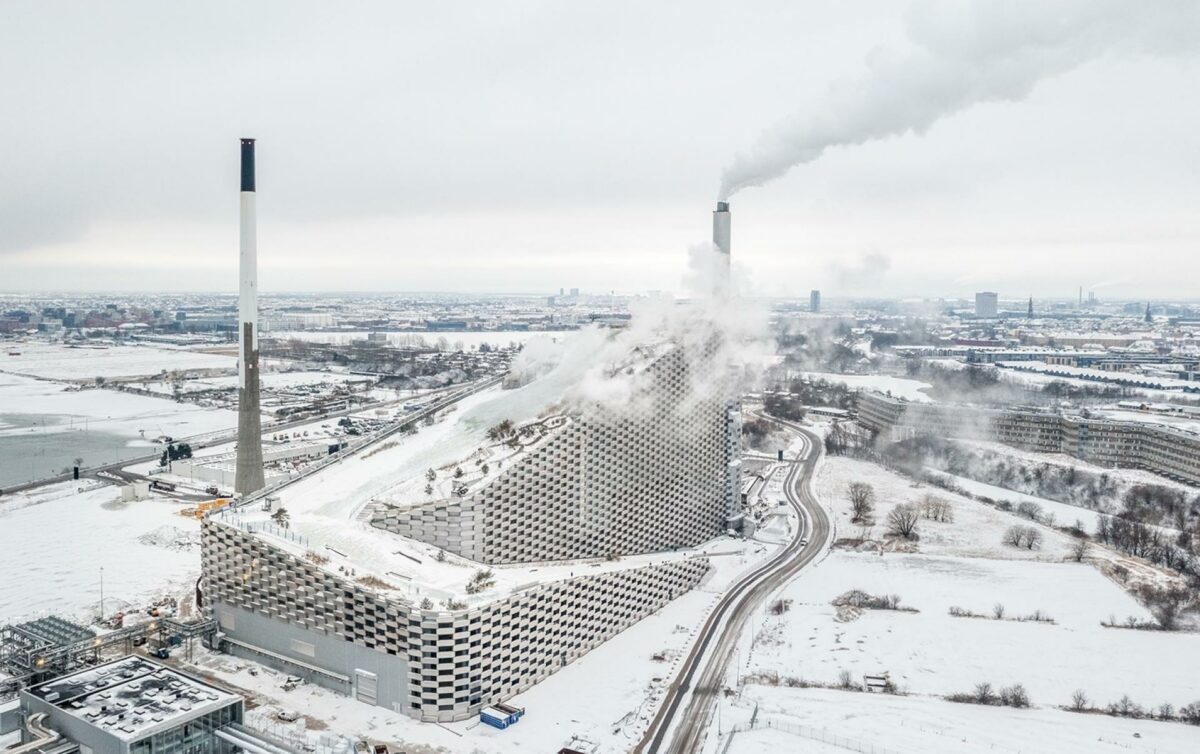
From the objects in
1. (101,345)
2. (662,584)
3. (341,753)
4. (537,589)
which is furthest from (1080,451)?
(101,345)

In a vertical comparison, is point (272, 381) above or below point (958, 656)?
above

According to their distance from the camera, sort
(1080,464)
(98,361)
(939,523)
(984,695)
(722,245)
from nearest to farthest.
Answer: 1. (984,695)
2. (722,245)
3. (939,523)
4. (1080,464)
5. (98,361)

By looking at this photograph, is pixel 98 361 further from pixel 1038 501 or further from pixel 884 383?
pixel 1038 501

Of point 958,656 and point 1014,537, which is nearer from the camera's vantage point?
point 958,656

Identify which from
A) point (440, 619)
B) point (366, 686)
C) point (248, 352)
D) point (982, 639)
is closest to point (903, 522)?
point (982, 639)

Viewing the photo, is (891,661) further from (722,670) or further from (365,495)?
(365,495)

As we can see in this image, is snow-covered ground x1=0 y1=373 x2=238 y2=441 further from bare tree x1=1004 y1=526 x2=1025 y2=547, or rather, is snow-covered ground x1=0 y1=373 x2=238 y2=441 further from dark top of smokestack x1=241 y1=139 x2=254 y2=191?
bare tree x1=1004 y1=526 x2=1025 y2=547
